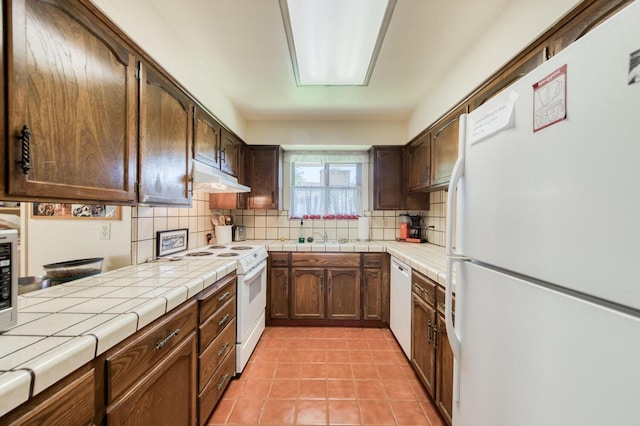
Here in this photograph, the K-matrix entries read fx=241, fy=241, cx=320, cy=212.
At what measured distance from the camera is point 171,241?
2.00m

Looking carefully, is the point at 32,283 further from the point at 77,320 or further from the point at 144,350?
the point at 144,350

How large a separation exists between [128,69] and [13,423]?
4.53ft

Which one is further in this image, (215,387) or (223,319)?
(223,319)

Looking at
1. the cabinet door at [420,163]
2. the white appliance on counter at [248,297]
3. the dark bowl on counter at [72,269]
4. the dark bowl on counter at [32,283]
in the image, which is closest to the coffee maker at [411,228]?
the cabinet door at [420,163]

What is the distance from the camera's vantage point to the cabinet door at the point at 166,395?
823mm

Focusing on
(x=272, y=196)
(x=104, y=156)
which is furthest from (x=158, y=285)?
(x=272, y=196)

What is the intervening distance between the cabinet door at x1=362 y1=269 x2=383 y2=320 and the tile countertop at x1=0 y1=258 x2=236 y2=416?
5.60 ft

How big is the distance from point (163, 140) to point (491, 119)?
1.67 metres

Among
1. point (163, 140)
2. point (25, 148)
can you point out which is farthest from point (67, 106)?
point (163, 140)

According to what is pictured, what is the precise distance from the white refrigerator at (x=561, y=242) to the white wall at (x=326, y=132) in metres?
2.18

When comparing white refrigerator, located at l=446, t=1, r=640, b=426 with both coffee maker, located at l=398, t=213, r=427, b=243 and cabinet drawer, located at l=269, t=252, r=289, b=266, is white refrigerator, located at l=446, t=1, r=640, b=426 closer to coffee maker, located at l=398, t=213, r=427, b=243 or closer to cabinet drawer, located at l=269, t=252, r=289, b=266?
cabinet drawer, located at l=269, t=252, r=289, b=266

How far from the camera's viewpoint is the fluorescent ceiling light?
134 cm

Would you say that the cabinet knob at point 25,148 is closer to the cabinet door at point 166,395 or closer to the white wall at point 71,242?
the white wall at point 71,242

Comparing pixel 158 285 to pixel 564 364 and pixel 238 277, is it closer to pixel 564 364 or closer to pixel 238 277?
pixel 238 277
